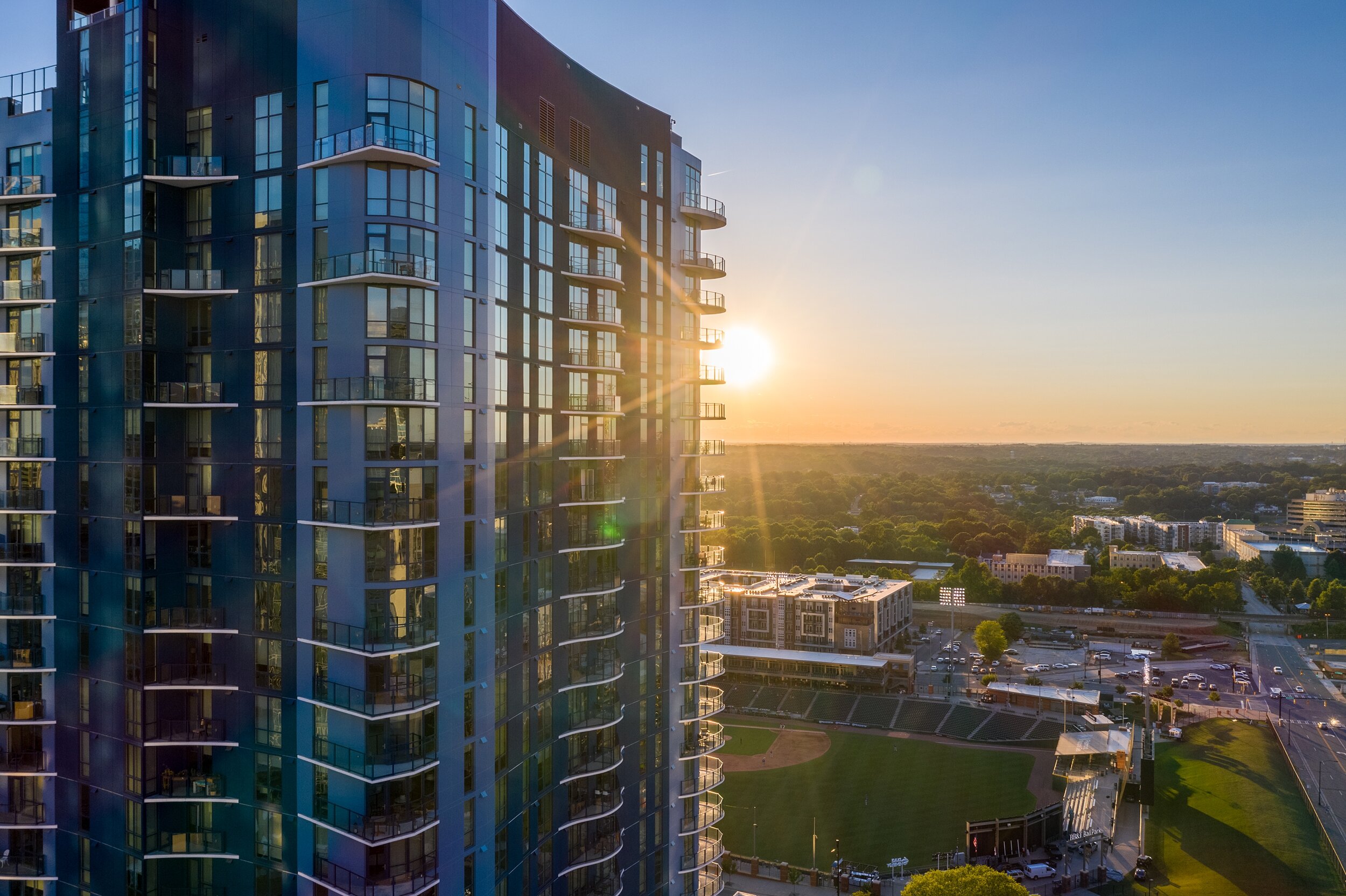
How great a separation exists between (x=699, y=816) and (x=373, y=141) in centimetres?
3553

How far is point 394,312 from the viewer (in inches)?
1117

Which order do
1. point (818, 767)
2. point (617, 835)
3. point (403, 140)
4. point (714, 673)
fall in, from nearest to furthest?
point (403, 140), point (617, 835), point (714, 673), point (818, 767)

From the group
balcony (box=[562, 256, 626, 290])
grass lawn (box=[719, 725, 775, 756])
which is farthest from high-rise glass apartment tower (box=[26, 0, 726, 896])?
grass lawn (box=[719, 725, 775, 756])

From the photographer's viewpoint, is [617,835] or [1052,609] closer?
[617,835]

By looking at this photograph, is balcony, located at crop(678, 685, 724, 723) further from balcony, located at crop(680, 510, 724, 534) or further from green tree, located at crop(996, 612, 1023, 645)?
green tree, located at crop(996, 612, 1023, 645)

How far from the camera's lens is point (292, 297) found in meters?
29.4

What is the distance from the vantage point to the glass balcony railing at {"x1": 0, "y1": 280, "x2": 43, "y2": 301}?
34250mm

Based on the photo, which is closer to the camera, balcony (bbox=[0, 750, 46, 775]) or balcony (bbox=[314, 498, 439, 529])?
balcony (bbox=[314, 498, 439, 529])

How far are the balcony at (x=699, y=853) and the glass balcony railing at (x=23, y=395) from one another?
35.1 metres

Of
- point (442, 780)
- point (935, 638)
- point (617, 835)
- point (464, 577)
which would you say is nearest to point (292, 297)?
point (464, 577)

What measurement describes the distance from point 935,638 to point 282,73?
404 feet

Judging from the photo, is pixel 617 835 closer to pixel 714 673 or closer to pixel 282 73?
pixel 714 673

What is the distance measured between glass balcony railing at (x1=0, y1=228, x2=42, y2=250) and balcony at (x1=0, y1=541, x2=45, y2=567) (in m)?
11.4

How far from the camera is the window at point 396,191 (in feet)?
92.4
